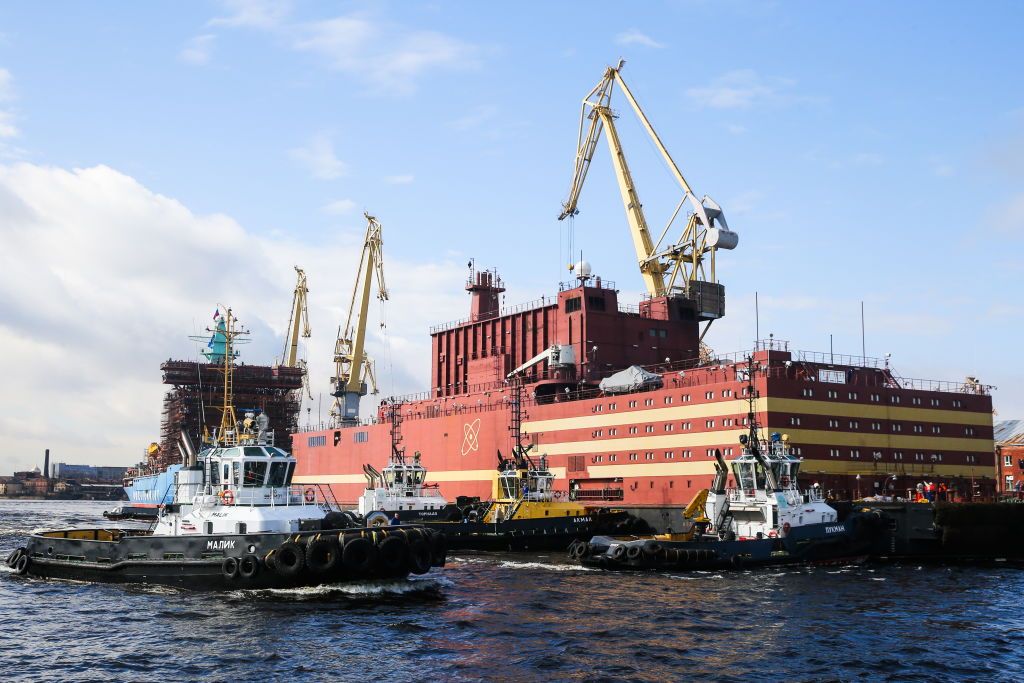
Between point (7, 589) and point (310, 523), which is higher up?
point (310, 523)

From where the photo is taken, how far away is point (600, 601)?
2828 centimetres

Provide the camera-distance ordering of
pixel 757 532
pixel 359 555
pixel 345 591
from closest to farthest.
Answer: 1. pixel 359 555
2. pixel 345 591
3. pixel 757 532

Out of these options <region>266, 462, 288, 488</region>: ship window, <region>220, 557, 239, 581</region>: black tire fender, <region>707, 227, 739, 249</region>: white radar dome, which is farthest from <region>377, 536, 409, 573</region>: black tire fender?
<region>707, 227, 739, 249</region>: white radar dome

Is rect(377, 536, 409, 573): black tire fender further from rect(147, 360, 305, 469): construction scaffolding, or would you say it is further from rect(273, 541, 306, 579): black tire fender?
rect(147, 360, 305, 469): construction scaffolding

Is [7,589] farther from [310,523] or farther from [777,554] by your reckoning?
[777,554]

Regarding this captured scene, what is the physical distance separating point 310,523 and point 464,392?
44728 mm

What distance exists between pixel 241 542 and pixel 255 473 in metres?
3.08

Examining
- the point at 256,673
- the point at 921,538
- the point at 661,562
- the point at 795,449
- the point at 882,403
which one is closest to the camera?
the point at 256,673

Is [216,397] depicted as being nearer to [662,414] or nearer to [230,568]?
[662,414]

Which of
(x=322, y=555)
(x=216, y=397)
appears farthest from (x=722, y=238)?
(x=216, y=397)

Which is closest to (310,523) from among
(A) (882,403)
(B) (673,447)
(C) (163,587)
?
(C) (163,587)

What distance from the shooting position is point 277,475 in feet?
102

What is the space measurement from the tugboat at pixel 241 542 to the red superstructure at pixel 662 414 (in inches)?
790

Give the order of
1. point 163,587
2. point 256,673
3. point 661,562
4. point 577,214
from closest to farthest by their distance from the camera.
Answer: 1. point 256,673
2. point 163,587
3. point 661,562
4. point 577,214
